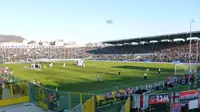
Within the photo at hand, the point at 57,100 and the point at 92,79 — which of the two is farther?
the point at 92,79

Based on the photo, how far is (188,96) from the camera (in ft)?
41.4

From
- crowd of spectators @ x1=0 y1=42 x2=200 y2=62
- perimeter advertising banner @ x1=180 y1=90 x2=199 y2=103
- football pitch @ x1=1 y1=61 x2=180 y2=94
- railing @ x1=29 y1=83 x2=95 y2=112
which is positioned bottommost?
football pitch @ x1=1 y1=61 x2=180 y2=94

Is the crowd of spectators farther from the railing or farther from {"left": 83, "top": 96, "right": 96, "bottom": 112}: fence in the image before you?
{"left": 83, "top": 96, "right": 96, "bottom": 112}: fence

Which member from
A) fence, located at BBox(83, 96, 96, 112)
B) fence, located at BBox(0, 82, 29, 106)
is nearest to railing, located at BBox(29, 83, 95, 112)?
fence, located at BBox(83, 96, 96, 112)

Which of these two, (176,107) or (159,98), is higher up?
(159,98)

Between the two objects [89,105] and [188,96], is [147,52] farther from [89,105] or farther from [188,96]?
[89,105]

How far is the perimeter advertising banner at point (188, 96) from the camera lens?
40.4ft

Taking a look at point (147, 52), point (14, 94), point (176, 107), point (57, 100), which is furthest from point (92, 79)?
point (147, 52)

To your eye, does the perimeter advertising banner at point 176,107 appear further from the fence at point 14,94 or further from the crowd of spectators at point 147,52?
the crowd of spectators at point 147,52

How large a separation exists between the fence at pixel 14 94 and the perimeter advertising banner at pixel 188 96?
494 inches

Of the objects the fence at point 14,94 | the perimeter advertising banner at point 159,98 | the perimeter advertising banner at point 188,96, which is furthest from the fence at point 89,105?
the fence at point 14,94

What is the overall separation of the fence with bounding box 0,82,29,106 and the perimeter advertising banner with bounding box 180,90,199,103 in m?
12.5

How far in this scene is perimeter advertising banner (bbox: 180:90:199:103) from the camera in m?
12.3

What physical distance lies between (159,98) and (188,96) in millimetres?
1814
